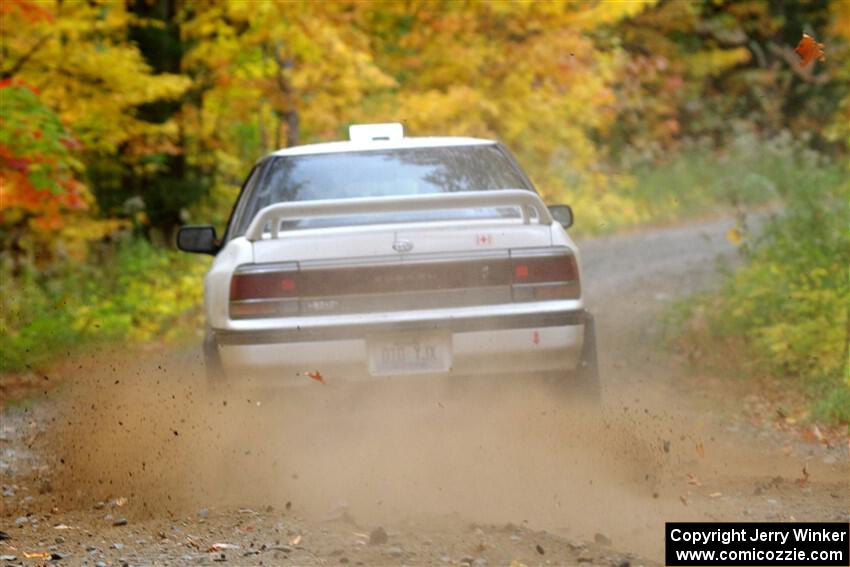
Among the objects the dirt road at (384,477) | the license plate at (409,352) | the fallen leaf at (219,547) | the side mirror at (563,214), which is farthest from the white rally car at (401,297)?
the side mirror at (563,214)

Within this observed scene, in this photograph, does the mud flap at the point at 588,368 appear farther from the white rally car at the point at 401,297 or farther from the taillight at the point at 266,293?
the taillight at the point at 266,293

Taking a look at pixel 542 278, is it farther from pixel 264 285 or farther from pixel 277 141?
pixel 277 141

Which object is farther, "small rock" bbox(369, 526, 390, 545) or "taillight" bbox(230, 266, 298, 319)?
"taillight" bbox(230, 266, 298, 319)

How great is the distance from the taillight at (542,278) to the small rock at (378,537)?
153cm

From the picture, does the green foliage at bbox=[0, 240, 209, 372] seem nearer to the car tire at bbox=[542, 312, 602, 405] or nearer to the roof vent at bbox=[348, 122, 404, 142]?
the roof vent at bbox=[348, 122, 404, 142]

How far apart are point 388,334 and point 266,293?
60cm

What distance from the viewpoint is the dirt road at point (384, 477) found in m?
5.36

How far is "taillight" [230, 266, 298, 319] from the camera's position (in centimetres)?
635

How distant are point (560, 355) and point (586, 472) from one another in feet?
1.85

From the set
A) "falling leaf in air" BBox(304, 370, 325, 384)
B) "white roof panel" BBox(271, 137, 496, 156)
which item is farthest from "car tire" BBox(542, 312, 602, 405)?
"white roof panel" BBox(271, 137, 496, 156)

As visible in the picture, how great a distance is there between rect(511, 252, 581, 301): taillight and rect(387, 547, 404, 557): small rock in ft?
5.34

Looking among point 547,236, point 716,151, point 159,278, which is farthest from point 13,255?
point 716,151

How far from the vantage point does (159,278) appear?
14.5 m

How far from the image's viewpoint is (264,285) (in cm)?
637
